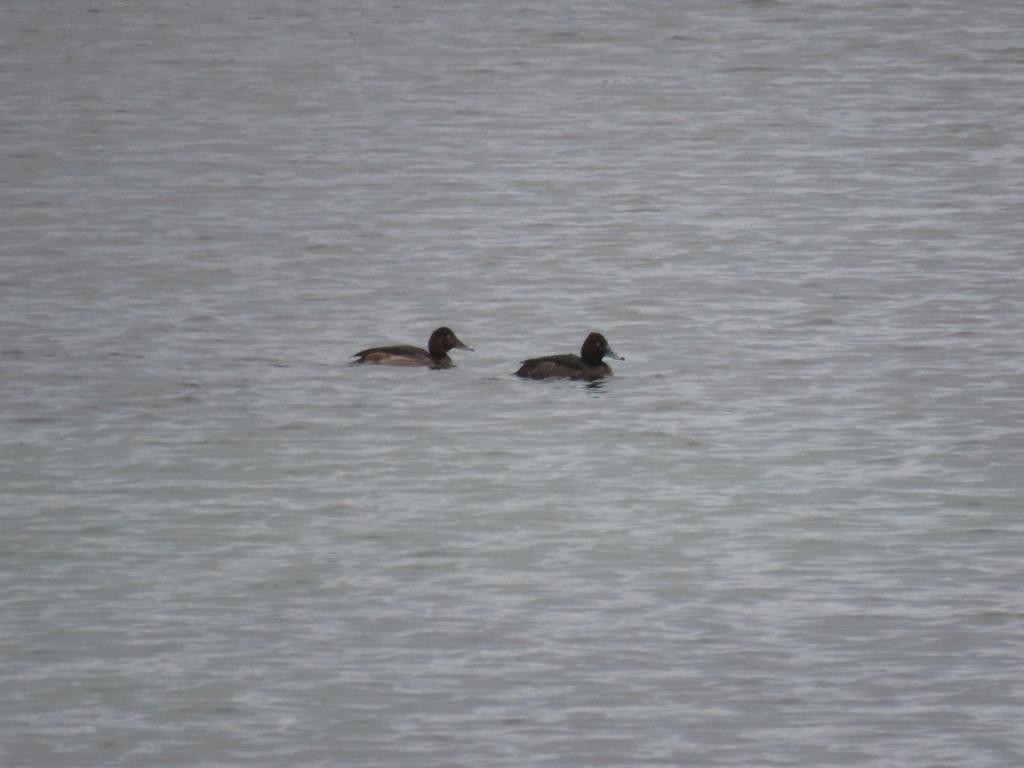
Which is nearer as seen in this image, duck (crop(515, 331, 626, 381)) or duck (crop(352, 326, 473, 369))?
duck (crop(515, 331, 626, 381))

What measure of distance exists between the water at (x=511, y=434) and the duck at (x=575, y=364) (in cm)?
15

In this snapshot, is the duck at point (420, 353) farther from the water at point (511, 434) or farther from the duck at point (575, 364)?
the duck at point (575, 364)

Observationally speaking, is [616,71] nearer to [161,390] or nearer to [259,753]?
[161,390]

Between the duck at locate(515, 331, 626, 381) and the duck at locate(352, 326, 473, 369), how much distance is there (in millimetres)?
711

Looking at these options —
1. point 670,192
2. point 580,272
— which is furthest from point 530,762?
point 670,192

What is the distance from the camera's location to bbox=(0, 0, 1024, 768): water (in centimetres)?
1068

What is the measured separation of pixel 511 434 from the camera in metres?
16.9

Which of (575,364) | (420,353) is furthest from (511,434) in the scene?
(420,353)

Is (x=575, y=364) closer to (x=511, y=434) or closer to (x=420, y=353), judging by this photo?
(x=420, y=353)

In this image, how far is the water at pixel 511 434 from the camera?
10680mm

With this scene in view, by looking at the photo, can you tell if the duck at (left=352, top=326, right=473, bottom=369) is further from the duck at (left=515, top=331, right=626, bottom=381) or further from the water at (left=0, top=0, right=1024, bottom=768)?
the duck at (left=515, top=331, right=626, bottom=381)

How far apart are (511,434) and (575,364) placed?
6.22 feet

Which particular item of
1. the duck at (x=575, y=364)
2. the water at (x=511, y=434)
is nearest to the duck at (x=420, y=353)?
the water at (x=511, y=434)

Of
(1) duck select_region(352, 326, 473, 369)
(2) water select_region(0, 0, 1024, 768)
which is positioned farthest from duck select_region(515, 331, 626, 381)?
(1) duck select_region(352, 326, 473, 369)
